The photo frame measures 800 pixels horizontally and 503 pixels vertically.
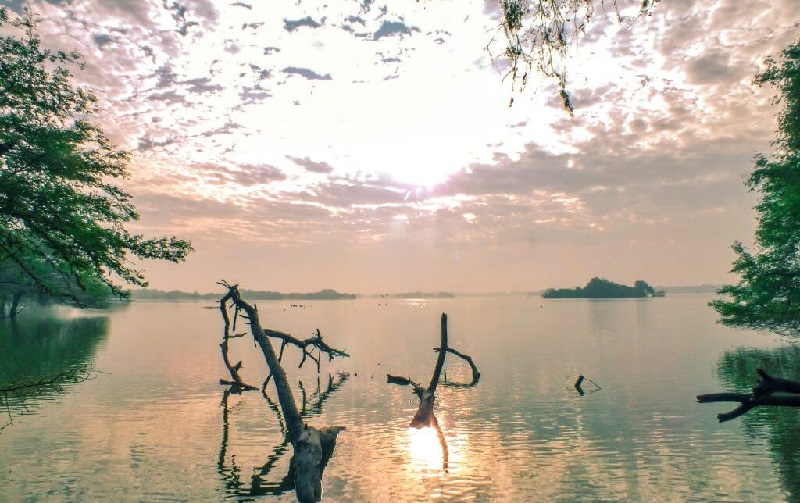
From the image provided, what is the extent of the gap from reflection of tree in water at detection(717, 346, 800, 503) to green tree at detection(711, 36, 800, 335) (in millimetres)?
4762

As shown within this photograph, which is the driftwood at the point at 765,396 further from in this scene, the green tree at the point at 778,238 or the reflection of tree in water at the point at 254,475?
the green tree at the point at 778,238

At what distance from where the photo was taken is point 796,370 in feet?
137

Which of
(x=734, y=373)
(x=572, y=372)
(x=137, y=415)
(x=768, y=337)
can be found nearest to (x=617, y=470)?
(x=137, y=415)

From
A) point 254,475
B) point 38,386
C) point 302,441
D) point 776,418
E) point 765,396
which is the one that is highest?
point 765,396

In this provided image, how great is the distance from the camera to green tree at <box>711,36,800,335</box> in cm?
3266

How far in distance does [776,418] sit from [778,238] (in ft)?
53.0

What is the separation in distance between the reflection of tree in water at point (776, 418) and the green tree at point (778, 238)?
4762 mm

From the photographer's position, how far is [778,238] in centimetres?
3694

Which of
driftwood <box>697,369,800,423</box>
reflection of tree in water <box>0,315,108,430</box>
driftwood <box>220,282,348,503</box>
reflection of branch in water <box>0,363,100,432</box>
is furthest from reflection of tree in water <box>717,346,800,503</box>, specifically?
→ reflection of tree in water <box>0,315,108,430</box>

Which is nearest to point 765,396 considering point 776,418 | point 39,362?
point 776,418

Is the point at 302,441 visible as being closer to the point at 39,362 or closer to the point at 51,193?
the point at 51,193

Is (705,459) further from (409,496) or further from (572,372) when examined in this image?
(572,372)

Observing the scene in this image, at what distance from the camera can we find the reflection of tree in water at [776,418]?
18756mm

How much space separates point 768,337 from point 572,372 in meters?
53.6
